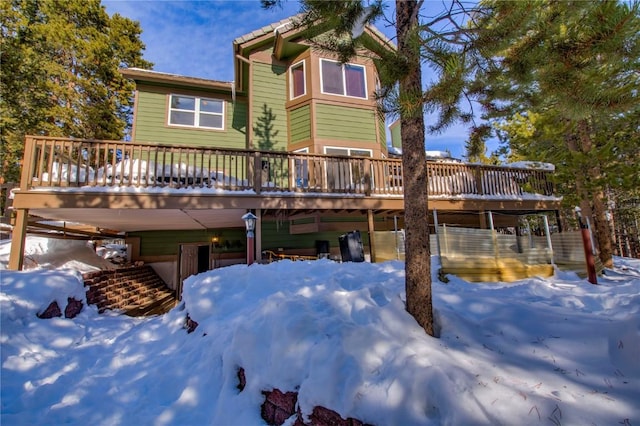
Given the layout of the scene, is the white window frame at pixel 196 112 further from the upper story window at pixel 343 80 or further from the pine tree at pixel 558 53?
the pine tree at pixel 558 53

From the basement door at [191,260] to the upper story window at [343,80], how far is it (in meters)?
7.30

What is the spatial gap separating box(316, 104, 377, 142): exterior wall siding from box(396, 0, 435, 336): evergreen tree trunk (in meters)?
7.42

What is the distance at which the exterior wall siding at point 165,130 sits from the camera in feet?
35.7

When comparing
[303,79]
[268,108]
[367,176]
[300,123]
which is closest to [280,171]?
[367,176]

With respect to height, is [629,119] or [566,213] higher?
[629,119]

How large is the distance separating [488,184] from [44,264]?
13166 mm

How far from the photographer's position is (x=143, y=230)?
1101 cm

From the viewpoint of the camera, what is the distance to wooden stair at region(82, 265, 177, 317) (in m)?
7.23

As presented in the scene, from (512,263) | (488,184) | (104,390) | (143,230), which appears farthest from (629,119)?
(143,230)

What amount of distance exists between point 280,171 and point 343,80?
4.90m

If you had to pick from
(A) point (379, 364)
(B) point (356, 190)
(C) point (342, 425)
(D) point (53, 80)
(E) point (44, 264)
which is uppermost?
(D) point (53, 80)

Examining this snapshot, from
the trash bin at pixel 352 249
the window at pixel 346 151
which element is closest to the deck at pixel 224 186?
the trash bin at pixel 352 249

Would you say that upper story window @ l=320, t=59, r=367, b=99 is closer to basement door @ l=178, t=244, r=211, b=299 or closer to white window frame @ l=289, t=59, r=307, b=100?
white window frame @ l=289, t=59, r=307, b=100

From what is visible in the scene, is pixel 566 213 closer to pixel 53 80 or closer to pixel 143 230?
pixel 143 230
